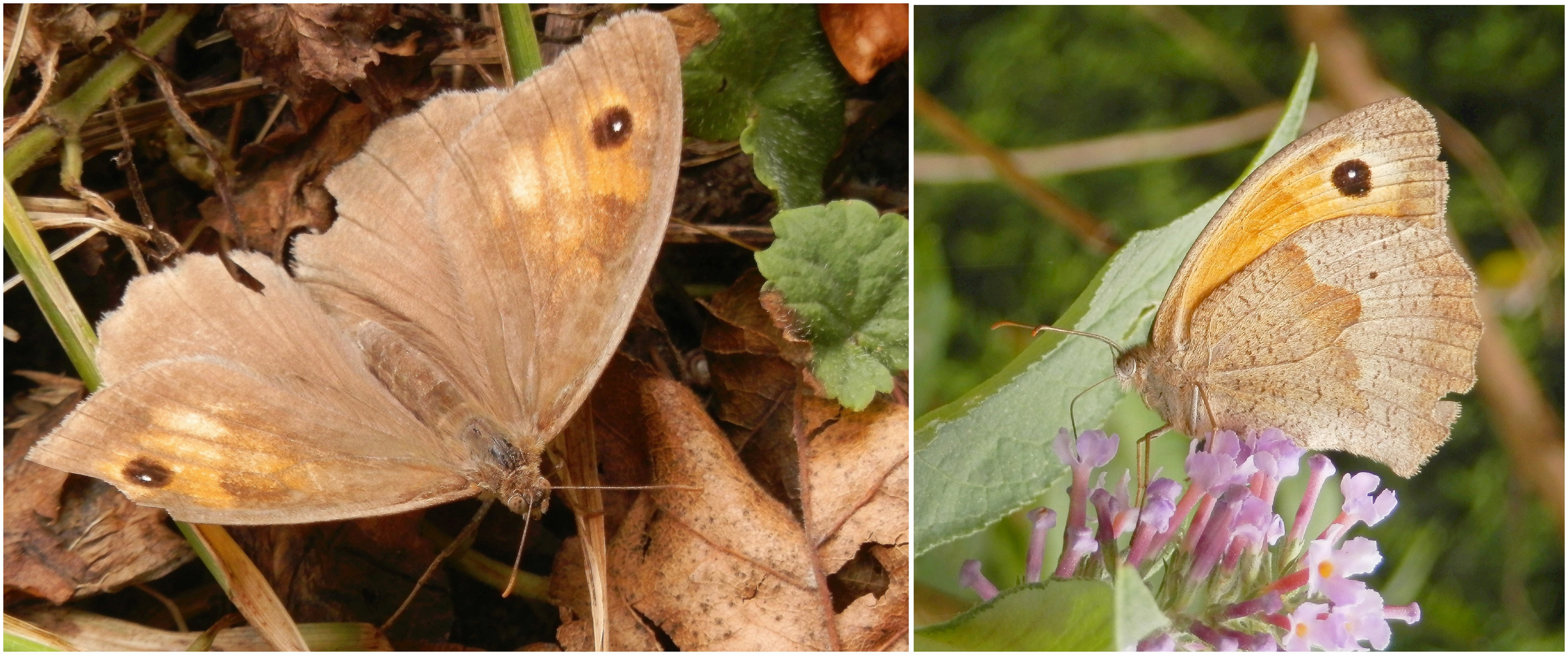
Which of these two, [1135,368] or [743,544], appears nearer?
[1135,368]

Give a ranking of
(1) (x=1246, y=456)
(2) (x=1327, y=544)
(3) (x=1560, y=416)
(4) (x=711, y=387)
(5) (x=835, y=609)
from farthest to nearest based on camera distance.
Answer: (3) (x=1560, y=416) → (4) (x=711, y=387) → (5) (x=835, y=609) → (1) (x=1246, y=456) → (2) (x=1327, y=544)

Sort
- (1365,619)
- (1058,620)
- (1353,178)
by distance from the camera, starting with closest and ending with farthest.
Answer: (1058,620) < (1365,619) < (1353,178)

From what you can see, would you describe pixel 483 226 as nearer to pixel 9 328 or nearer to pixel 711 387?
pixel 711 387

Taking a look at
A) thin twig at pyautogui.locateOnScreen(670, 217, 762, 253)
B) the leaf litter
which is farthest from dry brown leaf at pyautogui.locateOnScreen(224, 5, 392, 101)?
thin twig at pyautogui.locateOnScreen(670, 217, 762, 253)

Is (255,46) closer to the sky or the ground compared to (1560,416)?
closer to the sky

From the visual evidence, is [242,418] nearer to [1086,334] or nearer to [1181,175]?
[1086,334]

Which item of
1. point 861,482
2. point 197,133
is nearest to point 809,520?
point 861,482

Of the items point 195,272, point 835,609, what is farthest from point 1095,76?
point 195,272

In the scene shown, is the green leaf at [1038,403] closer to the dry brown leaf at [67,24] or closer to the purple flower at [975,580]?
the purple flower at [975,580]
